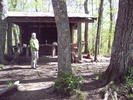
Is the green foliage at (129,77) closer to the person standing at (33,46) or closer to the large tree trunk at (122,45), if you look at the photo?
the large tree trunk at (122,45)

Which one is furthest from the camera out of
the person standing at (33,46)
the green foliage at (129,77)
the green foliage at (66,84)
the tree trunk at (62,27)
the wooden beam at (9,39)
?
the wooden beam at (9,39)

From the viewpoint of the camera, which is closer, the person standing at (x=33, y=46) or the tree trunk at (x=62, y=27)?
the tree trunk at (x=62, y=27)

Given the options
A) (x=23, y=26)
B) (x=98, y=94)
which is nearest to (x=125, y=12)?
(x=98, y=94)

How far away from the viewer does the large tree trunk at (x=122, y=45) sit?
226 inches

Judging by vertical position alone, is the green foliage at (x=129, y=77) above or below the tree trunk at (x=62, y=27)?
below

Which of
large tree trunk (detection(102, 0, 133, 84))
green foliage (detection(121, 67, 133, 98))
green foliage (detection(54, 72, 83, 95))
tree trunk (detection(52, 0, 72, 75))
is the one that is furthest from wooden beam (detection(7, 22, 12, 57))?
green foliage (detection(121, 67, 133, 98))

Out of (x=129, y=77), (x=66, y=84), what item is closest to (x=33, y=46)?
(x=66, y=84)

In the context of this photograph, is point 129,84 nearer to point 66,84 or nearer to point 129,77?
point 129,77

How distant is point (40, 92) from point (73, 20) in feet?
24.3

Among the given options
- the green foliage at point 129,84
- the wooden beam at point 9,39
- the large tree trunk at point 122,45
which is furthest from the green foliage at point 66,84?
the wooden beam at point 9,39

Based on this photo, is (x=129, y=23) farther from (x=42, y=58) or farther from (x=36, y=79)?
(x=42, y=58)

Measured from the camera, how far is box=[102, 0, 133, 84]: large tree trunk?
18.8 ft

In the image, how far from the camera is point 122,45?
584 cm

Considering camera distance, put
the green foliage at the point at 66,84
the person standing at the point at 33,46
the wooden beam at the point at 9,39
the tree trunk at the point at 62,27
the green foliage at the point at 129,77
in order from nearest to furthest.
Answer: the green foliage at the point at 66,84 < the tree trunk at the point at 62,27 < the green foliage at the point at 129,77 < the person standing at the point at 33,46 < the wooden beam at the point at 9,39
